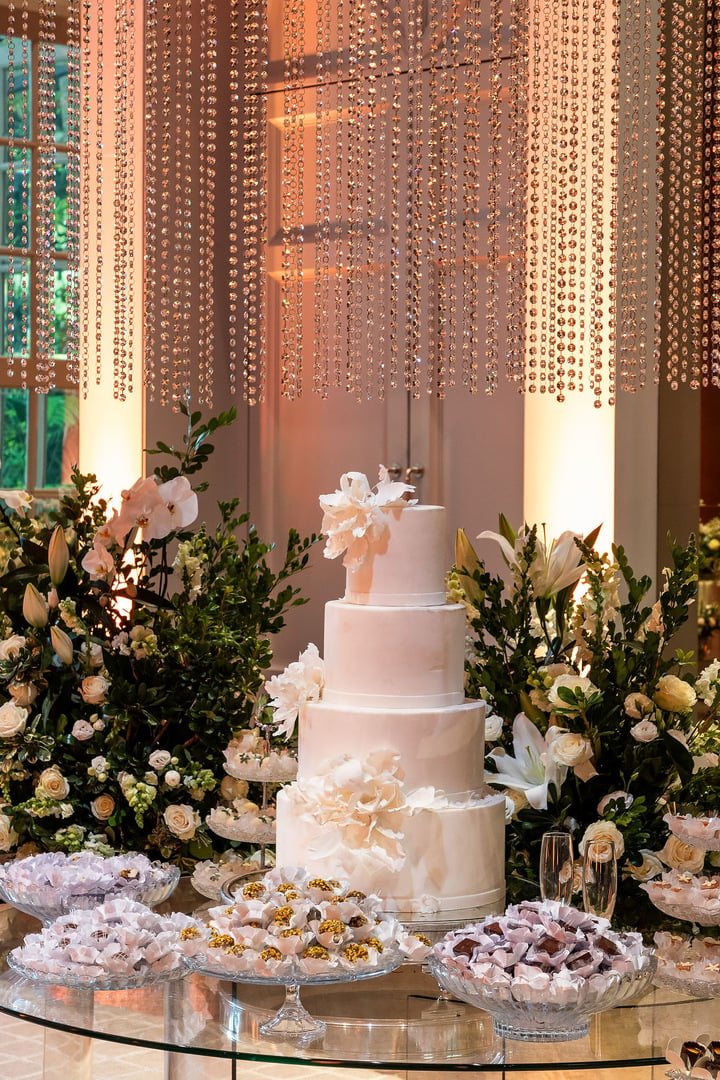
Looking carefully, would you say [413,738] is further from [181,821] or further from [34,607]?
[34,607]

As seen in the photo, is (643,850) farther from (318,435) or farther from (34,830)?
(318,435)

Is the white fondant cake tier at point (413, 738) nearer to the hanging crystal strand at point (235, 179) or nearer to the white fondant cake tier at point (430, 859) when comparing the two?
the white fondant cake tier at point (430, 859)

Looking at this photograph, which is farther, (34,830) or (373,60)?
(373,60)

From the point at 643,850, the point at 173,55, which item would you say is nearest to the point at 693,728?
the point at 643,850

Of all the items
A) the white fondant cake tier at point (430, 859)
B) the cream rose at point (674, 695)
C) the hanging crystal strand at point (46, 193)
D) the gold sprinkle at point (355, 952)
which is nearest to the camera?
the gold sprinkle at point (355, 952)

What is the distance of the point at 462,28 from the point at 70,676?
2.79 meters

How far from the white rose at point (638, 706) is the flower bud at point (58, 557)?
40.3 inches

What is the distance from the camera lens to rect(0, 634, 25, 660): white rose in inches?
100.0

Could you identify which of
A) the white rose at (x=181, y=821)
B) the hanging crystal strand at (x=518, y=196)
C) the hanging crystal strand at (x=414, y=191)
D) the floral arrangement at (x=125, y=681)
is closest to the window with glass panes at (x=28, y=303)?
the hanging crystal strand at (x=414, y=191)

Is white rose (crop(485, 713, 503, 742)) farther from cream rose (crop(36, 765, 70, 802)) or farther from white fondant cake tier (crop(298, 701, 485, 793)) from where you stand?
cream rose (crop(36, 765, 70, 802))

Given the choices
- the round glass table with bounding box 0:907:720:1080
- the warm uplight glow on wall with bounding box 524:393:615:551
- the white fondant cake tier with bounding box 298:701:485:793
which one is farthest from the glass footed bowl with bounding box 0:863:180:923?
the warm uplight glow on wall with bounding box 524:393:615:551

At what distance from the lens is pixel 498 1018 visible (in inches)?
63.2

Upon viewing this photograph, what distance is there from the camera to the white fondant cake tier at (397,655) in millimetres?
2166

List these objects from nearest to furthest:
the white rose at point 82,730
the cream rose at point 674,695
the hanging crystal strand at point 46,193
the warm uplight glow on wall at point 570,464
→ 1. the cream rose at point 674,695
2. the white rose at point 82,730
3. the hanging crystal strand at point 46,193
4. the warm uplight glow on wall at point 570,464
